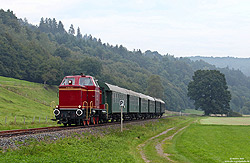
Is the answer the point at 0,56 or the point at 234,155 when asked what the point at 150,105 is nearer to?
the point at 234,155

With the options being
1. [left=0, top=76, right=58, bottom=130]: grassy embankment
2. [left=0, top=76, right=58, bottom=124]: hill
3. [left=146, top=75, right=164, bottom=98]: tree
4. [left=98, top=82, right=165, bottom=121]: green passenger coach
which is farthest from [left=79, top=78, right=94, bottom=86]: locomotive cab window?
[left=146, top=75, right=164, bottom=98]: tree

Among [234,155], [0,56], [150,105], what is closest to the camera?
[234,155]

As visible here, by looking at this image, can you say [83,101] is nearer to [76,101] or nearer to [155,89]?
[76,101]

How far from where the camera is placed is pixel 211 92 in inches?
5305

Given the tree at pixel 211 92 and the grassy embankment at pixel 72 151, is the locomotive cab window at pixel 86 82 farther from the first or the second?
the tree at pixel 211 92

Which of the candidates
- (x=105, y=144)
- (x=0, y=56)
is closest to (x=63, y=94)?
(x=105, y=144)

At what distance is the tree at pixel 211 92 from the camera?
131750mm

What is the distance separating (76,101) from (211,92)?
11378 centimetres

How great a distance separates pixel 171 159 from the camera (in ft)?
64.2

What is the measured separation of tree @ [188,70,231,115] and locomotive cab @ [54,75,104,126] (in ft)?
347

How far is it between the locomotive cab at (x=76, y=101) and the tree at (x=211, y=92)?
10587 centimetres

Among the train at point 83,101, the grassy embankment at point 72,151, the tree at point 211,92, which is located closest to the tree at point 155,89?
the tree at point 211,92

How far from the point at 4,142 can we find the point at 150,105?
54853mm

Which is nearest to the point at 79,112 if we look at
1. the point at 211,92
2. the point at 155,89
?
the point at 211,92
